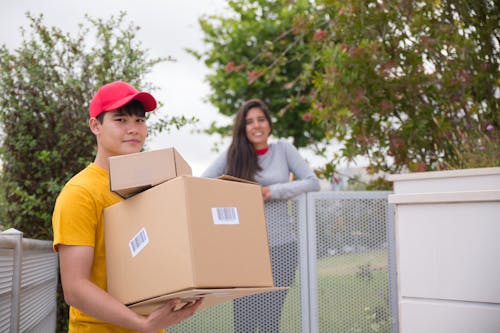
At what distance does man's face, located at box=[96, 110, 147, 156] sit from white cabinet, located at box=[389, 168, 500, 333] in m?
1.54

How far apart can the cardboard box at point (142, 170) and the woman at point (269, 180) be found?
7.00ft

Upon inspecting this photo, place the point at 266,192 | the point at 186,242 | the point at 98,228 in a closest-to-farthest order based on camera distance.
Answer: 1. the point at 186,242
2. the point at 98,228
3. the point at 266,192

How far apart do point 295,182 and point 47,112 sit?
2.34 metres

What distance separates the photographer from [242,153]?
162 inches

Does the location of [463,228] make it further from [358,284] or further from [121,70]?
[121,70]

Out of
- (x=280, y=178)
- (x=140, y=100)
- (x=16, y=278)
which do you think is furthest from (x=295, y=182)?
(x=140, y=100)

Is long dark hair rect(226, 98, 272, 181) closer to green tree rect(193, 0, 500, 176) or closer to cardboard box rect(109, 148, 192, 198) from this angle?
green tree rect(193, 0, 500, 176)

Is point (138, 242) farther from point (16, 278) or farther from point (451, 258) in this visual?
point (451, 258)

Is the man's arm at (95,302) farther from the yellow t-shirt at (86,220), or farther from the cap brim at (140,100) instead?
the cap brim at (140,100)

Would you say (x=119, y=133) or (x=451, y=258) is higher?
(x=119, y=133)

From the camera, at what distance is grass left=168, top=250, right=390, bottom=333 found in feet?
14.0

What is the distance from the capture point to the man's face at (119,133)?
2102 mm

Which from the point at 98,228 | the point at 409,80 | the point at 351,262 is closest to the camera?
the point at 98,228

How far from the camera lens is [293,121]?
794 inches
